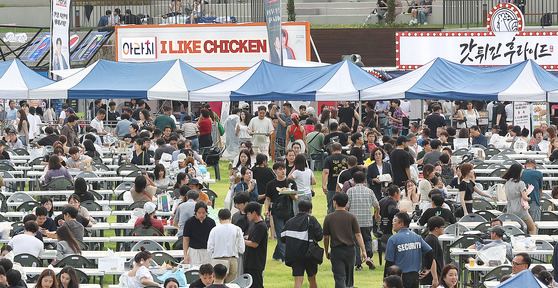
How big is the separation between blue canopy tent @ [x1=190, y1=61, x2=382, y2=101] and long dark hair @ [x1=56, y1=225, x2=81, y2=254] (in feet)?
35.9

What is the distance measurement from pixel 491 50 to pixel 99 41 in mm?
14513

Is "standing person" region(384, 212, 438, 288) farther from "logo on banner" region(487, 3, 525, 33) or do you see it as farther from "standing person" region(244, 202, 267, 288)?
"logo on banner" region(487, 3, 525, 33)

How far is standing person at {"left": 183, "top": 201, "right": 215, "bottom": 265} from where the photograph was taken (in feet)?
39.5

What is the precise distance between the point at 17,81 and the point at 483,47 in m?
12.5

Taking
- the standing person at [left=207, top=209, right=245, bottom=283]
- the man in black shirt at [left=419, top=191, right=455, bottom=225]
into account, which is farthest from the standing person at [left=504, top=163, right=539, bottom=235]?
the standing person at [left=207, top=209, right=245, bottom=283]

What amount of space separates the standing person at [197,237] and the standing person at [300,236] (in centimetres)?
94

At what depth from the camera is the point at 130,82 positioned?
23922 mm

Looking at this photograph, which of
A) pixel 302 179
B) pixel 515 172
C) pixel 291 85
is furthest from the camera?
pixel 291 85

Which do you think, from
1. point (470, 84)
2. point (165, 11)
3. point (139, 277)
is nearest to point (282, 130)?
point (470, 84)

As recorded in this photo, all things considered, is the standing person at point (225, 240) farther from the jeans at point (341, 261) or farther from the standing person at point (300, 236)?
the jeans at point (341, 261)

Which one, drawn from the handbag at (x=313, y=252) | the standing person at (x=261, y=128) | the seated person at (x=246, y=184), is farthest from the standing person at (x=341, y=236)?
the standing person at (x=261, y=128)

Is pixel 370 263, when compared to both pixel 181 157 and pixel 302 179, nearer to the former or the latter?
pixel 302 179

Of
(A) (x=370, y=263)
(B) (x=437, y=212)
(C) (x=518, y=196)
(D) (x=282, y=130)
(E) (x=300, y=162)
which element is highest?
(D) (x=282, y=130)

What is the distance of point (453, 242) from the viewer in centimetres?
1267
